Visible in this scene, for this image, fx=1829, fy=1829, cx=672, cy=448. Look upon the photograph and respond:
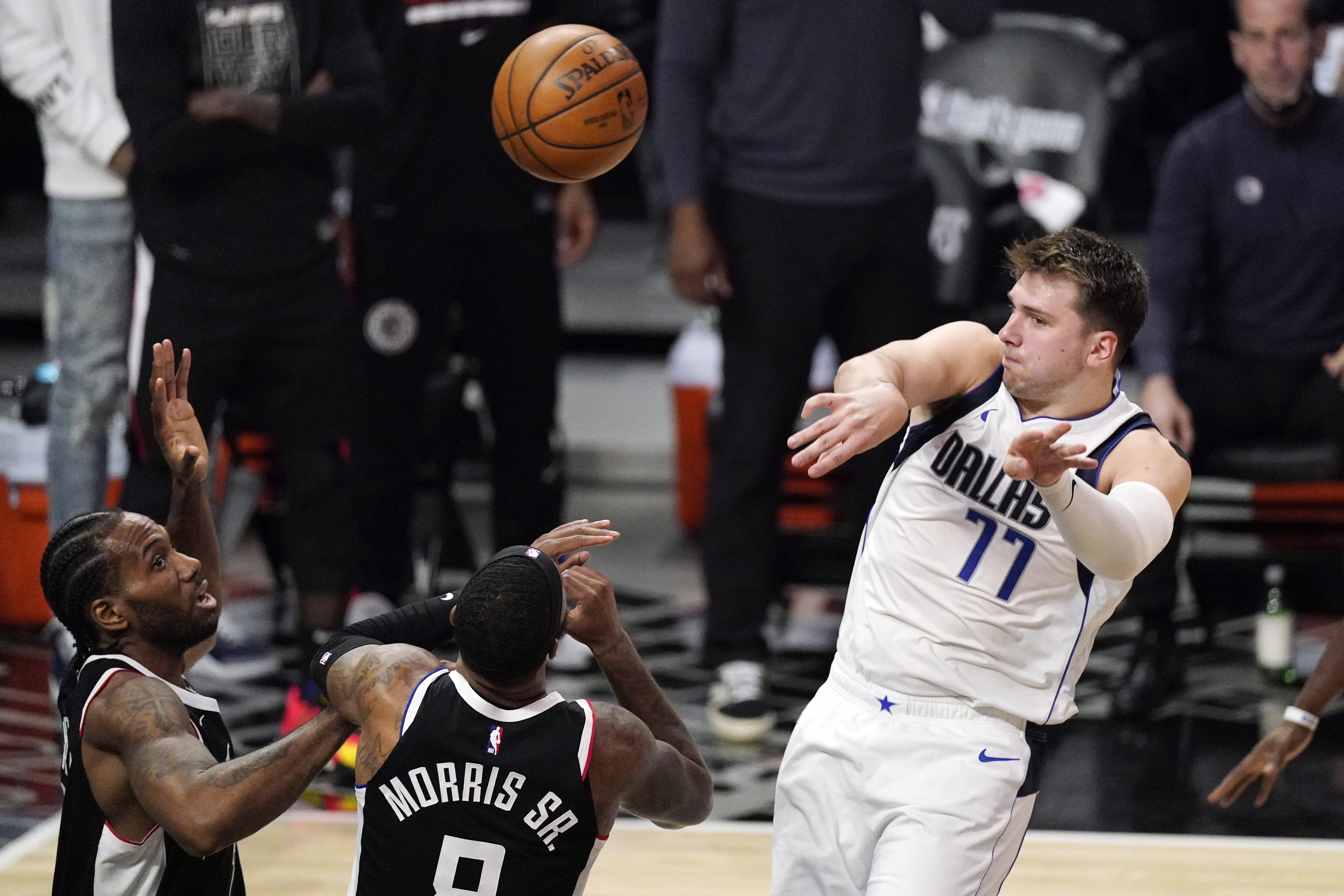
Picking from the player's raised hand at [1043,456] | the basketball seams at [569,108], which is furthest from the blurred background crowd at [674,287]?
the player's raised hand at [1043,456]

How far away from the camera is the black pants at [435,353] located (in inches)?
216

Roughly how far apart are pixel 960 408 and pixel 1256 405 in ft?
8.67

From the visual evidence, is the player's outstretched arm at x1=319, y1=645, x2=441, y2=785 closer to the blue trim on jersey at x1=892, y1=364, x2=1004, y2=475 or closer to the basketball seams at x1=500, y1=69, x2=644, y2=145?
the blue trim on jersey at x1=892, y1=364, x2=1004, y2=475

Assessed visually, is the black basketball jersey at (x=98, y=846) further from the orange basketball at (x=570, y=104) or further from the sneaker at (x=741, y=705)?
the sneaker at (x=741, y=705)

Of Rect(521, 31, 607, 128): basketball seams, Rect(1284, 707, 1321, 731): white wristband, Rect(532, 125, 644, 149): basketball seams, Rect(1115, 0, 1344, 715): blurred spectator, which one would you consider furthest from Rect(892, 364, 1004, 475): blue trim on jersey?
Rect(1115, 0, 1344, 715): blurred spectator

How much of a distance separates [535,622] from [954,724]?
89 centimetres

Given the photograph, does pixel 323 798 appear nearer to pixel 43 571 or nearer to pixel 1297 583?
pixel 43 571

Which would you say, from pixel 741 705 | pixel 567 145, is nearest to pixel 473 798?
pixel 567 145

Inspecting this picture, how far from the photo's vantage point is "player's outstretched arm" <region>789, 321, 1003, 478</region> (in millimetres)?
2766

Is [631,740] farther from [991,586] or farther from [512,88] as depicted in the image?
[512,88]

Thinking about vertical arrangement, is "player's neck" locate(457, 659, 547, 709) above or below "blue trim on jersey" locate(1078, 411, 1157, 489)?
below

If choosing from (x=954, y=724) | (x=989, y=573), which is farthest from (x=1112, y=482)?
(x=954, y=724)

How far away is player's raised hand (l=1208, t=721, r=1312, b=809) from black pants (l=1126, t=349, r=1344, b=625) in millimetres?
1923

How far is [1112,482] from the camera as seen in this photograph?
10.1 feet
